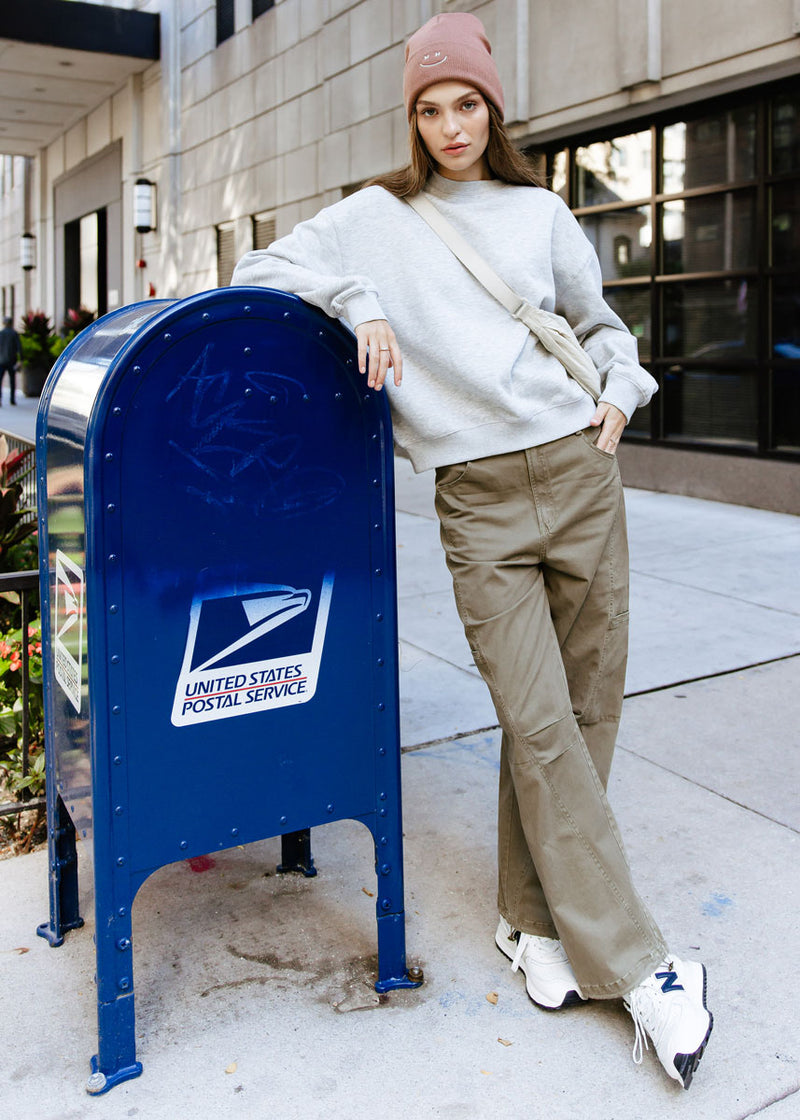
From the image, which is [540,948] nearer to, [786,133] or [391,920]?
[391,920]

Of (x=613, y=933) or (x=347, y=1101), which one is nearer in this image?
(x=347, y=1101)

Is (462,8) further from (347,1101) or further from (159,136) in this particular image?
(347,1101)

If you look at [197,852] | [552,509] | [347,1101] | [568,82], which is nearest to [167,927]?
[197,852]

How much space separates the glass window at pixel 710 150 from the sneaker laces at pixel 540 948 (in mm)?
7292

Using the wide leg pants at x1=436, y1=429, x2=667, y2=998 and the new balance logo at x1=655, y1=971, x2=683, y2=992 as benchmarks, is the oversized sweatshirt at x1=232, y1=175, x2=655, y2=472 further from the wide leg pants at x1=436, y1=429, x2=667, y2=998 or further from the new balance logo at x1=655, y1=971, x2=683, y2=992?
the new balance logo at x1=655, y1=971, x2=683, y2=992

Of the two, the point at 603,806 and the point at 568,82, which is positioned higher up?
the point at 568,82

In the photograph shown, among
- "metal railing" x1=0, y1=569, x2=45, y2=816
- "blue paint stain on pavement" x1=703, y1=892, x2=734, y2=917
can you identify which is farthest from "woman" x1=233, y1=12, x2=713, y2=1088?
"metal railing" x1=0, y1=569, x2=45, y2=816

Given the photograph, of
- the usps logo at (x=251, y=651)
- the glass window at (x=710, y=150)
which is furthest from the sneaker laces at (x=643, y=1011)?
the glass window at (x=710, y=150)

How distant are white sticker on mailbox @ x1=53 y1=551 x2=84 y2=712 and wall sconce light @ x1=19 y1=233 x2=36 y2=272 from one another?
90.0ft

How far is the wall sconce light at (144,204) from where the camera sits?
18.6m

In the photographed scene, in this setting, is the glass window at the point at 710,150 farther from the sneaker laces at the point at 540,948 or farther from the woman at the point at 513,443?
the sneaker laces at the point at 540,948

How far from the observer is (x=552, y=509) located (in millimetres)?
2457

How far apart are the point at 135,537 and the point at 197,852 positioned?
2.22ft

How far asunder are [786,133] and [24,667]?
6.97 metres
